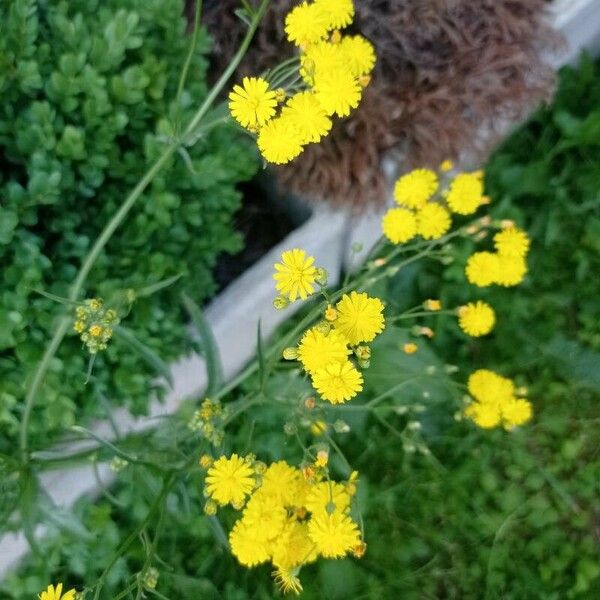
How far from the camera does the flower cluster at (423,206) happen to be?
117 cm

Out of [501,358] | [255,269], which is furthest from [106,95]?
[501,358]

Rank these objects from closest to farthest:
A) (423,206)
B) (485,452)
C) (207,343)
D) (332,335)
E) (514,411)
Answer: (332,335), (207,343), (423,206), (514,411), (485,452)

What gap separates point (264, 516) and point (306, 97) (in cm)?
55

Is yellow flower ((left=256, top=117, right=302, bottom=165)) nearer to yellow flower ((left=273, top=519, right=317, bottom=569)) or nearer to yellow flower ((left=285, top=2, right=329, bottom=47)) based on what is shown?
yellow flower ((left=285, top=2, right=329, bottom=47))

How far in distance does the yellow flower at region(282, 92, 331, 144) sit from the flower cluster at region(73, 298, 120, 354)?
0.33 metres

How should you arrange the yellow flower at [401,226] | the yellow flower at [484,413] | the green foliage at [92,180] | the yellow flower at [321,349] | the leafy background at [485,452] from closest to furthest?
the yellow flower at [321,349]
the green foliage at [92,180]
the yellow flower at [401,226]
the yellow flower at [484,413]
the leafy background at [485,452]

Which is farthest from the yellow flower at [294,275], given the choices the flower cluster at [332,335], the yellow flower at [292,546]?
the yellow flower at [292,546]

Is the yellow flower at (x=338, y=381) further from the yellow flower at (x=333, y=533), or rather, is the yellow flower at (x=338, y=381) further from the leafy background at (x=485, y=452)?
the leafy background at (x=485, y=452)

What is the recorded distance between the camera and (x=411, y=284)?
1760 millimetres

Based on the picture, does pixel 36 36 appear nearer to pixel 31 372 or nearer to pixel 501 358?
pixel 31 372

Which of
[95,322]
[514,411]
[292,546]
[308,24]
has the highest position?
[308,24]

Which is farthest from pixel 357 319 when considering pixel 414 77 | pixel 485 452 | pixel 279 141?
pixel 485 452

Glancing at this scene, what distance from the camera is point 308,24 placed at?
915 millimetres

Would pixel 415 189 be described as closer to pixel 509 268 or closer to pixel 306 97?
pixel 509 268
